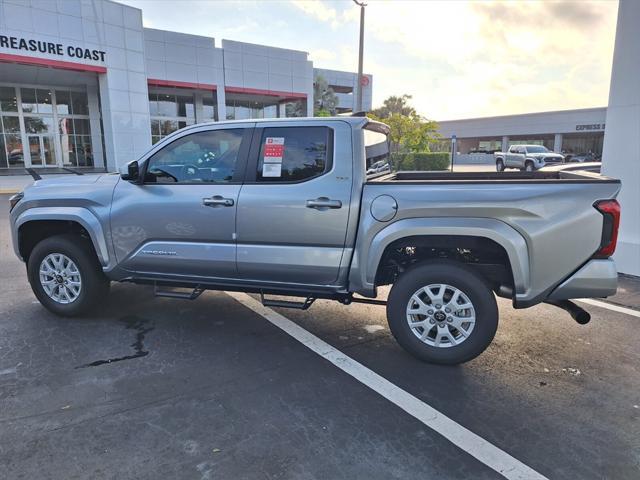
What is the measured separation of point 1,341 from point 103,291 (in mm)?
986

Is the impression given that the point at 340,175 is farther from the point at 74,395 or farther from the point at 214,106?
the point at 214,106

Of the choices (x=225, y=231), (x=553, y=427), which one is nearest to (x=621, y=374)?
(x=553, y=427)

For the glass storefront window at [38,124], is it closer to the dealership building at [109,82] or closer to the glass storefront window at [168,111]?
the dealership building at [109,82]

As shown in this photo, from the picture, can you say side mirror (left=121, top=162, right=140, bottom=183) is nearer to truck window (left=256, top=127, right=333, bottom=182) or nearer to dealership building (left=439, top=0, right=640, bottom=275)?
truck window (left=256, top=127, right=333, bottom=182)

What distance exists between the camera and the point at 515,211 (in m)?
3.46

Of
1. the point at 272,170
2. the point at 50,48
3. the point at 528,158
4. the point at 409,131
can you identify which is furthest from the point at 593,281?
the point at 528,158

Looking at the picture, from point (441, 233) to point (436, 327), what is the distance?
79 cm

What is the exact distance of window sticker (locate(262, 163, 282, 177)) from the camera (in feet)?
13.5

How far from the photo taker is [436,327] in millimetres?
3775

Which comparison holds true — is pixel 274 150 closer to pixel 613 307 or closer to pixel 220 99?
pixel 613 307

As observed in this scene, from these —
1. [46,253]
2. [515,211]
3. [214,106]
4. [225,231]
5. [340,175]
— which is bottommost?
[46,253]

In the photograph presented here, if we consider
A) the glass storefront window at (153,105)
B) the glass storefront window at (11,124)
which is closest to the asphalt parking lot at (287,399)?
the glass storefront window at (11,124)

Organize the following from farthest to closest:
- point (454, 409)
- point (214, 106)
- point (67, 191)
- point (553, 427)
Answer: point (214, 106) → point (67, 191) → point (454, 409) → point (553, 427)

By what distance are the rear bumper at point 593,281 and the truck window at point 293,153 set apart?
2.14 metres
